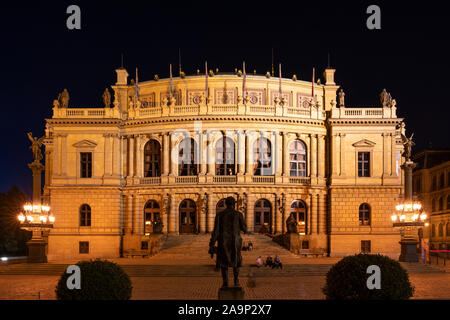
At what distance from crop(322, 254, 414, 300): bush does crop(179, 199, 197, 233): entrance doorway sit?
126ft

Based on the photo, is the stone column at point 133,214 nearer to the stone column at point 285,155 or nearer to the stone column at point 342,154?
the stone column at point 285,155

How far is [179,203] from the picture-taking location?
2178 inches

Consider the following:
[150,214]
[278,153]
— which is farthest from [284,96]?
[150,214]

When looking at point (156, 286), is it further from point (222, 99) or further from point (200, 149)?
point (222, 99)

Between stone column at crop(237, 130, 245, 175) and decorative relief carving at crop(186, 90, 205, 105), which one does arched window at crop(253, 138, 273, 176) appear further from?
decorative relief carving at crop(186, 90, 205, 105)

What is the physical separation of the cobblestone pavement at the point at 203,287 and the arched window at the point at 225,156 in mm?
21552

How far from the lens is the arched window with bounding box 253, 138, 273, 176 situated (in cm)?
5572

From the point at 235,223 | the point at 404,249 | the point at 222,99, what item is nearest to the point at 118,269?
the point at 235,223

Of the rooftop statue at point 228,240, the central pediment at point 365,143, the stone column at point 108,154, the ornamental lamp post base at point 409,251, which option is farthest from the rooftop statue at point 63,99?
the rooftop statue at point 228,240

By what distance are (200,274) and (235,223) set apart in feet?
59.7

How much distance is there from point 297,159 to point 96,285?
41780mm

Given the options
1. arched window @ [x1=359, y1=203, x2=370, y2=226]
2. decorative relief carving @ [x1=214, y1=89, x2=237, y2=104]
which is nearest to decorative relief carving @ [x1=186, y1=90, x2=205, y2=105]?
decorative relief carving @ [x1=214, y1=89, x2=237, y2=104]

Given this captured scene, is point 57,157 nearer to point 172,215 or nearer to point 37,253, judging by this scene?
point 172,215

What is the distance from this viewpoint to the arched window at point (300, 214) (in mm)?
55809
